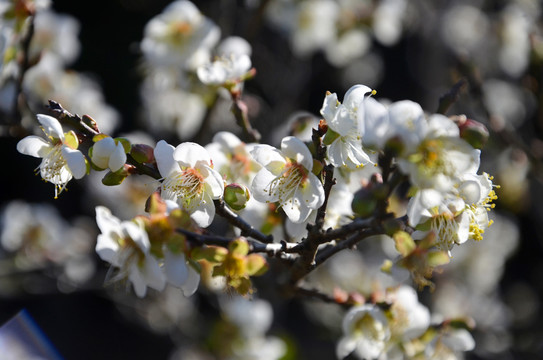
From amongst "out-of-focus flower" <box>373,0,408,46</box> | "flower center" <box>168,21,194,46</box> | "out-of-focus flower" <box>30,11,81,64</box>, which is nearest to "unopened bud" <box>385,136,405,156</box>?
"flower center" <box>168,21,194,46</box>

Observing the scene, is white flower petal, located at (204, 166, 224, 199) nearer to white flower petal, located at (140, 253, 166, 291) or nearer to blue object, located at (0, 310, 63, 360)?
white flower petal, located at (140, 253, 166, 291)

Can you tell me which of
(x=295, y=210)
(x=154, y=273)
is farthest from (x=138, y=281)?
(x=295, y=210)

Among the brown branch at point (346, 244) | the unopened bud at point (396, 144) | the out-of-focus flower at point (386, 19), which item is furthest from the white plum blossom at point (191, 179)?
the out-of-focus flower at point (386, 19)

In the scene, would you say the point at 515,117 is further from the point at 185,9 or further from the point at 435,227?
the point at 435,227

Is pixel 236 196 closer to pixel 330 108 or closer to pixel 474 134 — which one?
pixel 330 108

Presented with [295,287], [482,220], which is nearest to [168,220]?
[295,287]

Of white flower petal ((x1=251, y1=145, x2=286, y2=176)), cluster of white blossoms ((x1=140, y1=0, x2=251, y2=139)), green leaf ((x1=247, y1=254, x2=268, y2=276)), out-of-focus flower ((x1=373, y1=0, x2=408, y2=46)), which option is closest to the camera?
green leaf ((x1=247, y1=254, x2=268, y2=276))

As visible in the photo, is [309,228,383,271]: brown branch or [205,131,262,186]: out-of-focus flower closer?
[309,228,383,271]: brown branch
